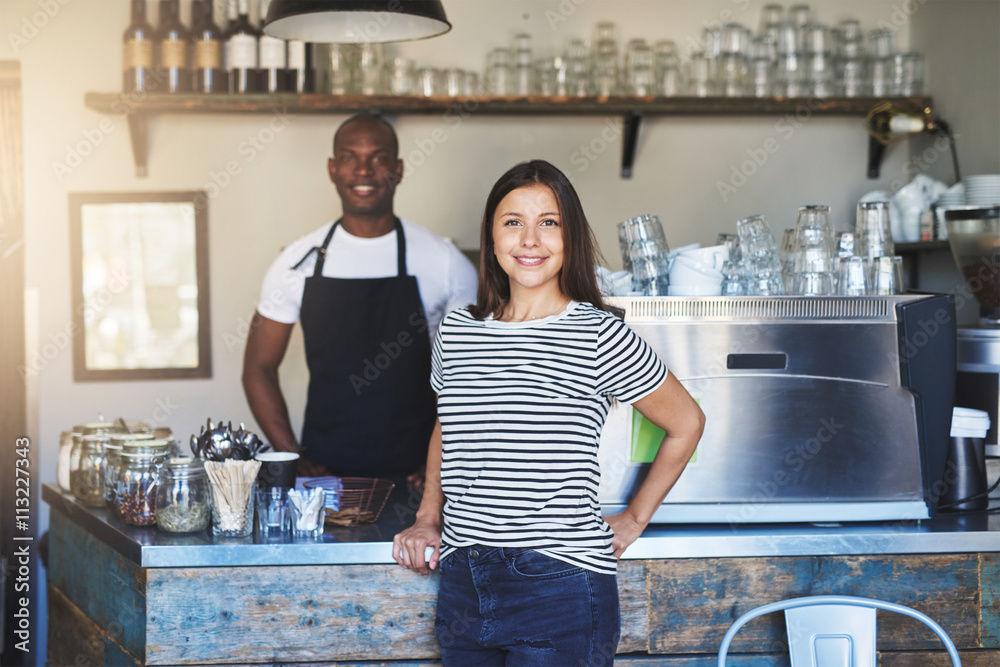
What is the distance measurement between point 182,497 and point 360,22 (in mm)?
1020

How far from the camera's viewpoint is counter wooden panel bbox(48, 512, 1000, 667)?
146 cm

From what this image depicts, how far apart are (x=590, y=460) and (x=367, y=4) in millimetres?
965

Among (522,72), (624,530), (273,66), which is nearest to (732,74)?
(522,72)

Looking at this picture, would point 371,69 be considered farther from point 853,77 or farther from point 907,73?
point 907,73

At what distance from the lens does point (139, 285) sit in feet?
10.0

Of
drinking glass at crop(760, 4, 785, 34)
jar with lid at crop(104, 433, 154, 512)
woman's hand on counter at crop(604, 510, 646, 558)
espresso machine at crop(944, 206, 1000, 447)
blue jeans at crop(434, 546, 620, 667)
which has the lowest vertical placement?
blue jeans at crop(434, 546, 620, 667)

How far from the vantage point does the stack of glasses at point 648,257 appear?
1687 millimetres

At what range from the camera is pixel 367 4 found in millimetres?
1729

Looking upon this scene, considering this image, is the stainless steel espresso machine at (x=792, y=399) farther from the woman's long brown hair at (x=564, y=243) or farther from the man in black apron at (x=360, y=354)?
the man in black apron at (x=360, y=354)

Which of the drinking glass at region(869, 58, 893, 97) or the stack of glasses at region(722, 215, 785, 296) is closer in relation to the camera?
the stack of glasses at region(722, 215, 785, 296)

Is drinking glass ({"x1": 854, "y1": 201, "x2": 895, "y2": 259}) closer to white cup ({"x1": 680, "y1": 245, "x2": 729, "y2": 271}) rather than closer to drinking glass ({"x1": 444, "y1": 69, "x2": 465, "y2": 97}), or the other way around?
white cup ({"x1": 680, "y1": 245, "x2": 729, "y2": 271})

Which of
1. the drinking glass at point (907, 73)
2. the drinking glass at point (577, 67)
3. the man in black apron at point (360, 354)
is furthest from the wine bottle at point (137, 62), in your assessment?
the drinking glass at point (907, 73)

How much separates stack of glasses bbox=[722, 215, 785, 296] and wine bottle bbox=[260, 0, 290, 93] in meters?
1.74

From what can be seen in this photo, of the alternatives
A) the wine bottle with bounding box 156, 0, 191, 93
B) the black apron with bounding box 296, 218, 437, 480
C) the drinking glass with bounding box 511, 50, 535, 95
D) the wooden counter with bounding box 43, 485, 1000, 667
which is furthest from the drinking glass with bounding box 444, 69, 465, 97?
the wooden counter with bounding box 43, 485, 1000, 667
